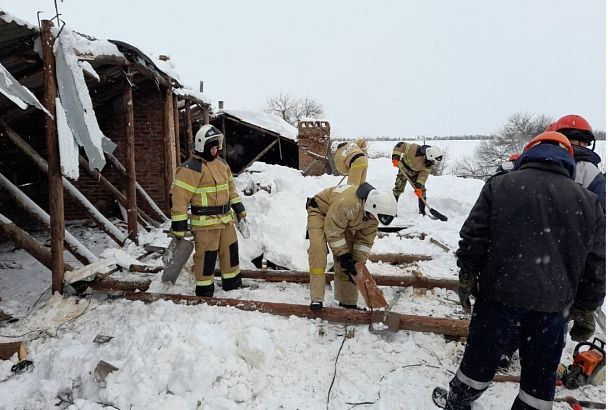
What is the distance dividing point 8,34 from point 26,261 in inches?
138

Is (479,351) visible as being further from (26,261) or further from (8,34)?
(26,261)

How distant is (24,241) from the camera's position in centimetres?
425

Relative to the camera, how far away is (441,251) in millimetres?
6188

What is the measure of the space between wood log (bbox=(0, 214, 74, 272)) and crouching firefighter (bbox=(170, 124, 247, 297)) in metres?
1.49

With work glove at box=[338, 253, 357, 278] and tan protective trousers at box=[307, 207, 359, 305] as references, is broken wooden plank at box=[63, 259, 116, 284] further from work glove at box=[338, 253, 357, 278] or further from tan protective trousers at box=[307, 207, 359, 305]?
work glove at box=[338, 253, 357, 278]

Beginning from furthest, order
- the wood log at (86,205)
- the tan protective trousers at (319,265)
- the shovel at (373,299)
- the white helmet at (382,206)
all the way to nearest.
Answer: the wood log at (86,205), the tan protective trousers at (319,265), the shovel at (373,299), the white helmet at (382,206)

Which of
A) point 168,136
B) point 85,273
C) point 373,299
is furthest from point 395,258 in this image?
point 168,136

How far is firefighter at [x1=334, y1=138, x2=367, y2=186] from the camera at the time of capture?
566 centimetres

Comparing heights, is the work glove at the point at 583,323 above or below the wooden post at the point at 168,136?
below

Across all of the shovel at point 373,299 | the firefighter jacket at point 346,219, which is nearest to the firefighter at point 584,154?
the firefighter jacket at point 346,219

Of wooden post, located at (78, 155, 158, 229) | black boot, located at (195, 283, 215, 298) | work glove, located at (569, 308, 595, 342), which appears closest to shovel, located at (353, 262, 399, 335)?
work glove, located at (569, 308, 595, 342)

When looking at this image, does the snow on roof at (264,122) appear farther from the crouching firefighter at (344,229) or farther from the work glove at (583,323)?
the work glove at (583,323)

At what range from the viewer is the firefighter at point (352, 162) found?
18.6ft

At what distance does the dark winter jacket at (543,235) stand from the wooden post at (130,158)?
5.70m
